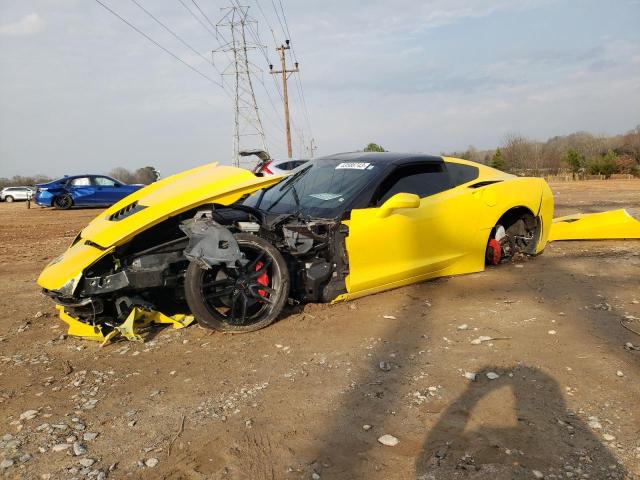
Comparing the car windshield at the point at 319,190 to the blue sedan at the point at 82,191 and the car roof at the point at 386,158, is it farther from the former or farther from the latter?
the blue sedan at the point at 82,191

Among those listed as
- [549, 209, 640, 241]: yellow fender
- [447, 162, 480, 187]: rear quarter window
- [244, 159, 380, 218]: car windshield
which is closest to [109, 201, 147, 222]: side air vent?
[244, 159, 380, 218]: car windshield

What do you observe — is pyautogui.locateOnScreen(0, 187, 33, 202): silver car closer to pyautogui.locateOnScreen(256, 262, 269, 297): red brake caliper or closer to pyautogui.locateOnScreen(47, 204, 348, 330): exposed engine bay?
pyautogui.locateOnScreen(47, 204, 348, 330): exposed engine bay

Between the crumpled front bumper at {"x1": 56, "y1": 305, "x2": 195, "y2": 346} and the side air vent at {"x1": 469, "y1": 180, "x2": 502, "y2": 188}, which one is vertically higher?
the side air vent at {"x1": 469, "y1": 180, "x2": 502, "y2": 188}

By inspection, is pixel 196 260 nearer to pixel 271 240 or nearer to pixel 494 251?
pixel 271 240

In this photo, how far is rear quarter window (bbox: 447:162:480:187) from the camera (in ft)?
16.2

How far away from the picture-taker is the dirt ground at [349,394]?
209 cm

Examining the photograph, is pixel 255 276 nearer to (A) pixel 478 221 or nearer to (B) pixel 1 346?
(B) pixel 1 346

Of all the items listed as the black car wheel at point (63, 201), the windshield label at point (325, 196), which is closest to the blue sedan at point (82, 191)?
the black car wheel at point (63, 201)

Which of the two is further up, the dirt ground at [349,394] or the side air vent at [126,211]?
the side air vent at [126,211]

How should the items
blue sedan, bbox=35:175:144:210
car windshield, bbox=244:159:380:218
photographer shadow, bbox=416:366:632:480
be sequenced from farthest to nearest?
blue sedan, bbox=35:175:144:210, car windshield, bbox=244:159:380:218, photographer shadow, bbox=416:366:632:480

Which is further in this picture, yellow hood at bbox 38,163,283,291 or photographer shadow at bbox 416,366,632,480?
yellow hood at bbox 38,163,283,291

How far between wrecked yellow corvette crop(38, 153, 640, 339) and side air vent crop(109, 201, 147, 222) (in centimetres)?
1

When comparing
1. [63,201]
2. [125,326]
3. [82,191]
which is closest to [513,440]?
[125,326]

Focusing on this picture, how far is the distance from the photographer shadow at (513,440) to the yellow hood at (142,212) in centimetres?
222
